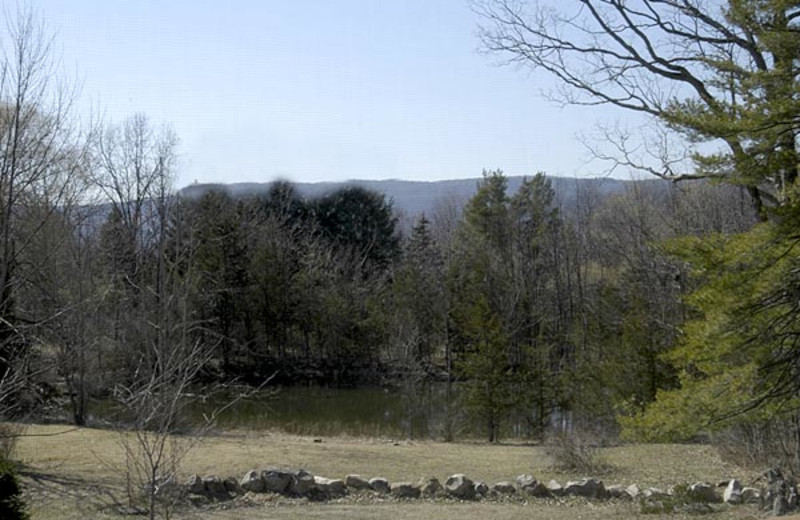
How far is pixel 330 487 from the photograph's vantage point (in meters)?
12.4

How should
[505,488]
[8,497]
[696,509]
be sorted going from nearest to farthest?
[8,497] → [696,509] → [505,488]

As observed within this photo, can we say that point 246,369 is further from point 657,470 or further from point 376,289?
point 657,470

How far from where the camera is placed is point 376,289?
44.2 metres

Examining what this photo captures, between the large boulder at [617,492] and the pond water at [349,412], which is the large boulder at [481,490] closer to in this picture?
the large boulder at [617,492]

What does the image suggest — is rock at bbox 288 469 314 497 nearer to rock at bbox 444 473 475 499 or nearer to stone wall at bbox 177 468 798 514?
stone wall at bbox 177 468 798 514

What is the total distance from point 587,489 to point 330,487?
12.8ft

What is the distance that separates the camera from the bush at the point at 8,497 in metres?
7.18

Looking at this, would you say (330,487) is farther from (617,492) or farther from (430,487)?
(617,492)

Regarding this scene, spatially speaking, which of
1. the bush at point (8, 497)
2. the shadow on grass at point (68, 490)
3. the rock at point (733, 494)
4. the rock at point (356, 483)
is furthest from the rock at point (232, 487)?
the rock at point (733, 494)

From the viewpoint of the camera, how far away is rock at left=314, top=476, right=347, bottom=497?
12297 mm

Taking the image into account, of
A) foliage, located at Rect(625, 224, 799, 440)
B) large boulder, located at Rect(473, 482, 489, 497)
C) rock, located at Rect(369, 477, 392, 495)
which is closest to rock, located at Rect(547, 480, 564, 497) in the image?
large boulder, located at Rect(473, 482, 489, 497)

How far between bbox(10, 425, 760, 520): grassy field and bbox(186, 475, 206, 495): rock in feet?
1.64

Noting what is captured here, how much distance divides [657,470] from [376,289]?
96.9 feet

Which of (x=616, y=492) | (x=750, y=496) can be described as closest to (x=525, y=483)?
(x=616, y=492)
